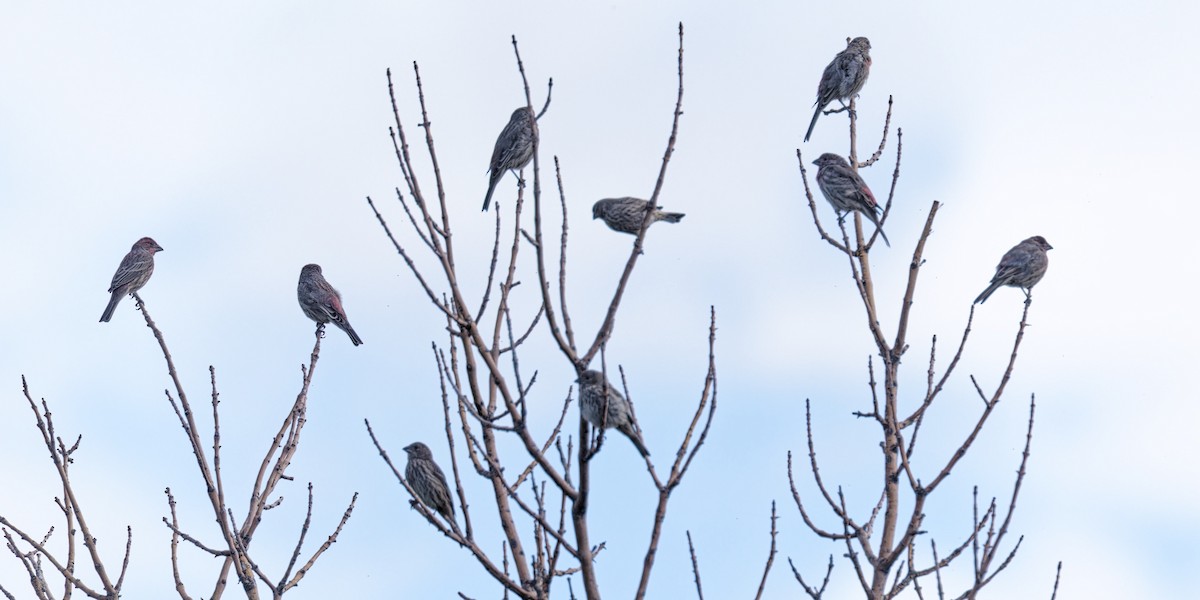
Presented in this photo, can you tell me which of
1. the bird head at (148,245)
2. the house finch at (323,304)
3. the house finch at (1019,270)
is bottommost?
the house finch at (1019,270)

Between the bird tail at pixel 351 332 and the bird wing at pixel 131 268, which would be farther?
the bird wing at pixel 131 268

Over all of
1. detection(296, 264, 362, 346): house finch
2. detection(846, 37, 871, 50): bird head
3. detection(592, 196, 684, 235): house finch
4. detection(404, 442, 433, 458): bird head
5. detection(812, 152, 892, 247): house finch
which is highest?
detection(846, 37, 871, 50): bird head

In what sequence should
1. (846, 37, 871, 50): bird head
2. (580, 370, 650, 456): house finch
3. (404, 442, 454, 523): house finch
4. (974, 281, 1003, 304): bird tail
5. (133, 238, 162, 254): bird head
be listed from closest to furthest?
(580, 370, 650, 456): house finch → (404, 442, 454, 523): house finch → (974, 281, 1003, 304): bird tail → (846, 37, 871, 50): bird head → (133, 238, 162, 254): bird head

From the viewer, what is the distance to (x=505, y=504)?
6.25 m

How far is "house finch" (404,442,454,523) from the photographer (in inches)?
432

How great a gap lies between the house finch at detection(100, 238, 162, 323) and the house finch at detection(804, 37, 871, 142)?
9715 mm

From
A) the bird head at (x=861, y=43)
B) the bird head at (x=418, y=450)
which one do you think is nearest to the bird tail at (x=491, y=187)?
the bird head at (x=418, y=450)

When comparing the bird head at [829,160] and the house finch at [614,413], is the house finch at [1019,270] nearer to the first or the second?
the bird head at [829,160]

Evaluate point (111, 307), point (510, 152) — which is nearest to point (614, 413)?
point (510, 152)

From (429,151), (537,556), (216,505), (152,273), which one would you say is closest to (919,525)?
(537,556)

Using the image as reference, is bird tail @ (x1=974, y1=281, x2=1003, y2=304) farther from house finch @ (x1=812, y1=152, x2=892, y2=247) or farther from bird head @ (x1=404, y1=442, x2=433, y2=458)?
bird head @ (x1=404, y1=442, x2=433, y2=458)

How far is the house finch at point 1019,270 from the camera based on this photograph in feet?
46.2

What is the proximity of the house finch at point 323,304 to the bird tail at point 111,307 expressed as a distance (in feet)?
9.09

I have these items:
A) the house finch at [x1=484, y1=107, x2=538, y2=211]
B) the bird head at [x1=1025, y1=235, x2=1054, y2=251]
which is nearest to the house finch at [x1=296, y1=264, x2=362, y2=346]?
the house finch at [x1=484, y1=107, x2=538, y2=211]
